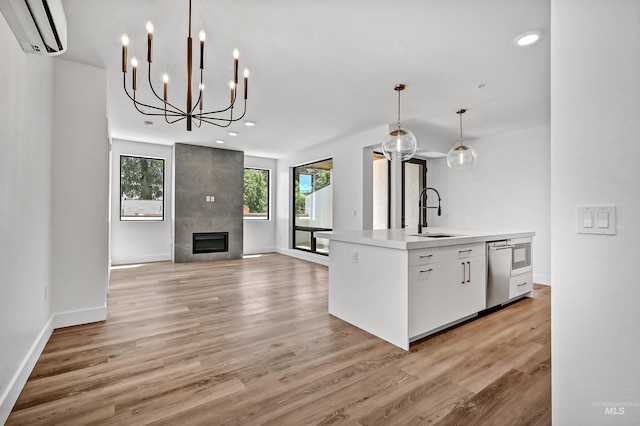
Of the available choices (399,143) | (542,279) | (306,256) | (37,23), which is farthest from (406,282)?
(306,256)

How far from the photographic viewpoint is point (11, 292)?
1.71m

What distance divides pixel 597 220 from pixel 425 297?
5.05 ft

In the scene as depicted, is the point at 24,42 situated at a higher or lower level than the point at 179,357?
higher

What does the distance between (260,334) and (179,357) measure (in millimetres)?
674

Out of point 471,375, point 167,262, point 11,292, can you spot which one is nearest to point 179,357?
point 11,292

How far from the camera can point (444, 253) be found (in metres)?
2.63

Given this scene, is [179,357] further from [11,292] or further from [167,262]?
[167,262]

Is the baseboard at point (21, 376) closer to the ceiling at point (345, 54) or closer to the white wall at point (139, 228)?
the ceiling at point (345, 54)

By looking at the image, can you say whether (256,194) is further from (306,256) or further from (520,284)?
(520,284)

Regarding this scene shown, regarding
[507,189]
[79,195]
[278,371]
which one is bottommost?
[278,371]

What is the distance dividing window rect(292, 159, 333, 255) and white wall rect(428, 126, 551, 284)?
2.34 metres

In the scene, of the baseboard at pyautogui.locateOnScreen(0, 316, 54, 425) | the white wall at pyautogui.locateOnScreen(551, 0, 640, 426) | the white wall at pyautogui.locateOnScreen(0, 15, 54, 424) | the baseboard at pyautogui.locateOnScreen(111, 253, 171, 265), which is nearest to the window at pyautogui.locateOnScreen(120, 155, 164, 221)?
the baseboard at pyautogui.locateOnScreen(111, 253, 171, 265)

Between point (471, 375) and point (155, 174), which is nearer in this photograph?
point (471, 375)

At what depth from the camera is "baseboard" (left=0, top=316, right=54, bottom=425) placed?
5.10ft
